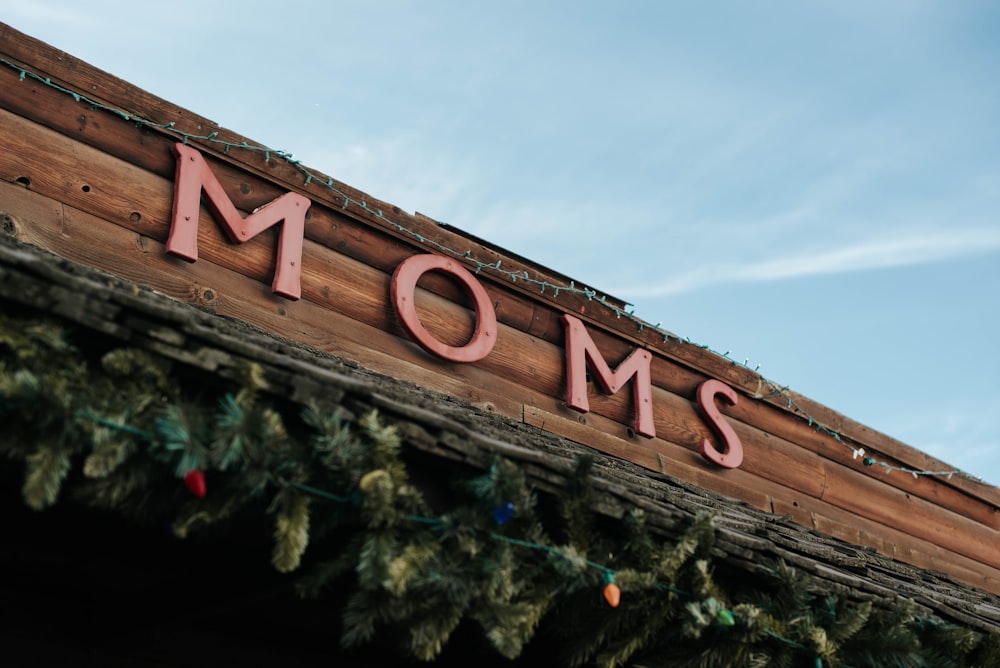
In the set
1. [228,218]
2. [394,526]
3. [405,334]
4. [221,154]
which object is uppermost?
[221,154]

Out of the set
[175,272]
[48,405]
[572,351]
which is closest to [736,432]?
[572,351]

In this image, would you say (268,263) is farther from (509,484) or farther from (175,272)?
(509,484)

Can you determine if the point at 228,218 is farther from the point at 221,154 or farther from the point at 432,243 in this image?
the point at 432,243

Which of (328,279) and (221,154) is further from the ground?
(221,154)

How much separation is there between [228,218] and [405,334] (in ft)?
3.33

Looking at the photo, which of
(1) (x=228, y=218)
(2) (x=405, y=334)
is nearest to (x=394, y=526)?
(1) (x=228, y=218)

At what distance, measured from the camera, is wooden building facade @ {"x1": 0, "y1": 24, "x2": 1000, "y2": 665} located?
259cm

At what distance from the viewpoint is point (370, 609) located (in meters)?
2.38

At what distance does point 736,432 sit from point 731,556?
3345mm

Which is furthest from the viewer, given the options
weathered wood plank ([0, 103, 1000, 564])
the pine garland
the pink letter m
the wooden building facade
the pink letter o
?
the pink letter o

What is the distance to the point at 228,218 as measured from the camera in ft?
14.3

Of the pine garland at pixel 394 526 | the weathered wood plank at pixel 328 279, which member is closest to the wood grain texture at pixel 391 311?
the weathered wood plank at pixel 328 279

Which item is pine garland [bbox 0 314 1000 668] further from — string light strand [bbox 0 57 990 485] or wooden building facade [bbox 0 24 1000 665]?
string light strand [bbox 0 57 990 485]

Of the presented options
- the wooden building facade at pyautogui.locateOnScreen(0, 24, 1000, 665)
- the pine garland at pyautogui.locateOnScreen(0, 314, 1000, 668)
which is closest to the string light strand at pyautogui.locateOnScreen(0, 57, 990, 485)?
the wooden building facade at pyautogui.locateOnScreen(0, 24, 1000, 665)
